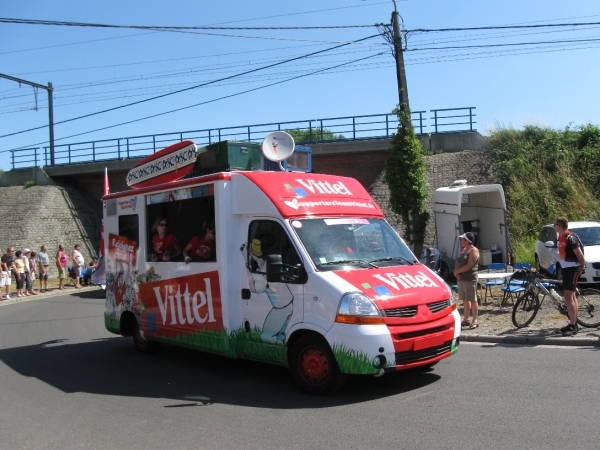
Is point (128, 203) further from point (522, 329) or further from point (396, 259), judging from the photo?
point (522, 329)

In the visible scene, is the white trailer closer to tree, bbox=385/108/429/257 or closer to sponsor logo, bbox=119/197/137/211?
tree, bbox=385/108/429/257

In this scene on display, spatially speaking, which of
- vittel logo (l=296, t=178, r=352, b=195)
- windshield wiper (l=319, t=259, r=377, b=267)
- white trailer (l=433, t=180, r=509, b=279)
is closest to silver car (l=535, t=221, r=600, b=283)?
white trailer (l=433, t=180, r=509, b=279)

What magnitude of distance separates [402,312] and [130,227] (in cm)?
536

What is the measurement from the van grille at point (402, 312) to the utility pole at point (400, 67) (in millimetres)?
13762

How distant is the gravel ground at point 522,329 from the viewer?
9.91 m

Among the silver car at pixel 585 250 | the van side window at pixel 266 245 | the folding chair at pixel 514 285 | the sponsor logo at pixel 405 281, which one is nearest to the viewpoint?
the sponsor logo at pixel 405 281

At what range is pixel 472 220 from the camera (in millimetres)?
19891

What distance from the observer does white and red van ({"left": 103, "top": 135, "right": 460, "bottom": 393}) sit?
6.76 metres

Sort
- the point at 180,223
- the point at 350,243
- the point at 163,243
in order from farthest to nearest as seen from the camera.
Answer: the point at 163,243
the point at 180,223
the point at 350,243

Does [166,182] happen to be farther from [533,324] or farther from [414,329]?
[533,324]

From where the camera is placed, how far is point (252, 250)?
25.9ft

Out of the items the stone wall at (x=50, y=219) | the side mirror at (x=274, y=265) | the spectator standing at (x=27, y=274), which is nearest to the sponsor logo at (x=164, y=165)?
the side mirror at (x=274, y=265)

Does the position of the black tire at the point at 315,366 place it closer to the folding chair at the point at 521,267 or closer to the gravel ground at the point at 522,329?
the gravel ground at the point at 522,329

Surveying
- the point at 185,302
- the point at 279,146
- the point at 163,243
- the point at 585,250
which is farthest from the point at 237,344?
the point at 585,250
